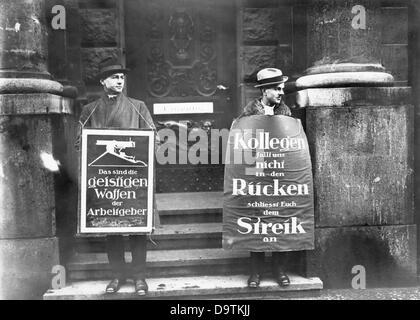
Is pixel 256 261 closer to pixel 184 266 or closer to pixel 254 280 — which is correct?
pixel 254 280

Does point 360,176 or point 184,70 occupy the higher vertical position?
point 184,70

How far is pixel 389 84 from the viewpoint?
5.01m

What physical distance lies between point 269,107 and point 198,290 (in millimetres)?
1917

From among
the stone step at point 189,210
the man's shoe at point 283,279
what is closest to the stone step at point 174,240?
the stone step at point 189,210

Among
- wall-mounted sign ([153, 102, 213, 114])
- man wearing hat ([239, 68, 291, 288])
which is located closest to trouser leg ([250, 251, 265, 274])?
man wearing hat ([239, 68, 291, 288])

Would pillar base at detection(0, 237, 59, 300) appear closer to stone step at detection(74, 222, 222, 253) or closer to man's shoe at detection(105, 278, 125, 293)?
stone step at detection(74, 222, 222, 253)

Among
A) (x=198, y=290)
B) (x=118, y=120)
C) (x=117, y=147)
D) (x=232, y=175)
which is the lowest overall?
(x=198, y=290)

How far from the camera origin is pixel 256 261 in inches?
184

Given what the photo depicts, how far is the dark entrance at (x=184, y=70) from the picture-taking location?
6.07 metres

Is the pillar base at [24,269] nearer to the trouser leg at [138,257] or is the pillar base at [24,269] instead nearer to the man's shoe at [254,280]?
the trouser leg at [138,257]

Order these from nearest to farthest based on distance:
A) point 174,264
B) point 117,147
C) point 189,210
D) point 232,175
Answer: point 117,147, point 232,175, point 174,264, point 189,210

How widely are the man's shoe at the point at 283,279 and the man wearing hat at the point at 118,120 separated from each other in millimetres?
1303

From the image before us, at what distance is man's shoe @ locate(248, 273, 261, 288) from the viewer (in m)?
4.55

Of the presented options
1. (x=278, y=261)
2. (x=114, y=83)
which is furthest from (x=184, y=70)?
(x=278, y=261)
